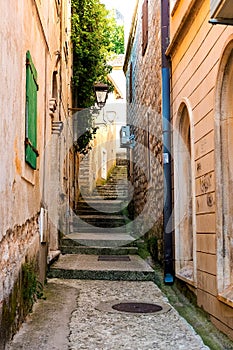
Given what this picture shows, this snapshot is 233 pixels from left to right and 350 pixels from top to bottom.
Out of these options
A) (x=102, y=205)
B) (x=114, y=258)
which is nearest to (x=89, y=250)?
(x=114, y=258)

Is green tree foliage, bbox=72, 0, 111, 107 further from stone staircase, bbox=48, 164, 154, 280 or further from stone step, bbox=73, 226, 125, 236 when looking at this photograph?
stone step, bbox=73, 226, 125, 236

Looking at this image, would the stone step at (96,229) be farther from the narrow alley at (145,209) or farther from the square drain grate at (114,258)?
the square drain grate at (114,258)

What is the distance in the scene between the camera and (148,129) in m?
8.41

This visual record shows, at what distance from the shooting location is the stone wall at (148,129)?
6.98 meters

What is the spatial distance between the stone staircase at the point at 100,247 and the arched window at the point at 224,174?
2.68 m

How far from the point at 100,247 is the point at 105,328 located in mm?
4399

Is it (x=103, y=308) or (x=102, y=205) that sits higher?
(x=102, y=205)

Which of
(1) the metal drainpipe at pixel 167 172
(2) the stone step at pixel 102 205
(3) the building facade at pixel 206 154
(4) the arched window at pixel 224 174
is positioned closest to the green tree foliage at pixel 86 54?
(2) the stone step at pixel 102 205

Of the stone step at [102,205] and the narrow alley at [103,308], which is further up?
the stone step at [102,205]

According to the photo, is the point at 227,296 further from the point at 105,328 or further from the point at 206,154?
the point at 206,154

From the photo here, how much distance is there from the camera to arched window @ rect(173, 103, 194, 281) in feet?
18.6

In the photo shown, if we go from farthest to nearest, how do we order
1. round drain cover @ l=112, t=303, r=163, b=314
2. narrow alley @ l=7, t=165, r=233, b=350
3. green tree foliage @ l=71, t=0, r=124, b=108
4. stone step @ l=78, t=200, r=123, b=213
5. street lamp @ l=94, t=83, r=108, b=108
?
stone step @ l=78, t=200, r=123, b=213 < green tree foliage @ l=71, t=0, r=124, b=108 < street lamp @ l=94, t=83, r=108, b=108 < round drain cover @ l=112, t=303, r=163, b=314 < narrow alley @ l=7, t=165, r=233, b=350

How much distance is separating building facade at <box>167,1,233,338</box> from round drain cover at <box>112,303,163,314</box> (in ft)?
1.50

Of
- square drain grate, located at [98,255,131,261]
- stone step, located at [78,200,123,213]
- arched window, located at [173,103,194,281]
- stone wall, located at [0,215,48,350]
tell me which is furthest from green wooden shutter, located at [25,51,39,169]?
stone step, located at [78,200,123,213]
